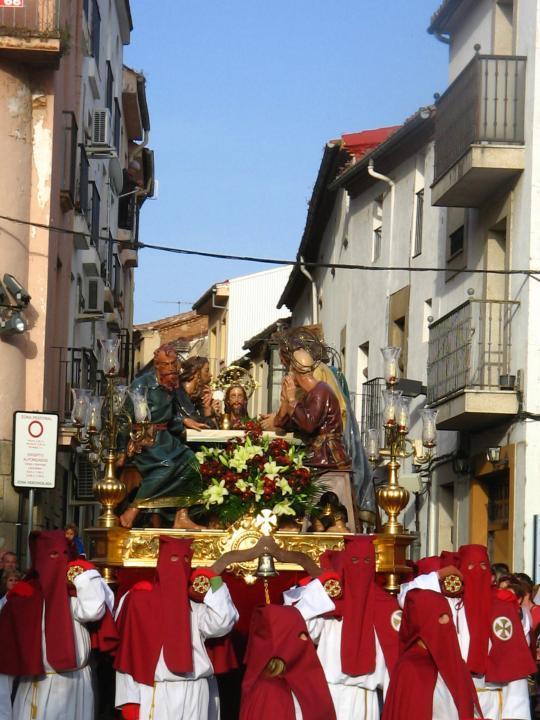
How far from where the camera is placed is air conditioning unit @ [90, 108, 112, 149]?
28844 millimetres

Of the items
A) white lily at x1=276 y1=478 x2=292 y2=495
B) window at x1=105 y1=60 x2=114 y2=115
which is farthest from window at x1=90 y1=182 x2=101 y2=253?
white lily at x1=276 y1=478 x2=292 y2=495

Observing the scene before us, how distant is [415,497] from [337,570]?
47.6 ft

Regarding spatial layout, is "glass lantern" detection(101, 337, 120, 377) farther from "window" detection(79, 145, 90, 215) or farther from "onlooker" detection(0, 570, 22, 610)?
"window" detection(79, 145, 90, 215)

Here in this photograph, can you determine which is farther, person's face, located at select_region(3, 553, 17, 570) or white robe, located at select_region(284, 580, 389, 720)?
person's face, located at select_region(3, 553, 17, 570)

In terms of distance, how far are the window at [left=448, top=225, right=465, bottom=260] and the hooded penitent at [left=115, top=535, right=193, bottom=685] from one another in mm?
12987

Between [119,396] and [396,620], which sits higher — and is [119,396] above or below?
above

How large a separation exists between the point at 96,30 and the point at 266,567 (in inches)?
754

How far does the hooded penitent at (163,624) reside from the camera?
10523 millimetres

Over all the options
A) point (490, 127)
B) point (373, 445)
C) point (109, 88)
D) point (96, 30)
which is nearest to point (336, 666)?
point (373, 445)

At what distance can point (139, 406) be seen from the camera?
42.9ft

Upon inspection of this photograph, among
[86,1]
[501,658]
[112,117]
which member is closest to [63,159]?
[86,1]

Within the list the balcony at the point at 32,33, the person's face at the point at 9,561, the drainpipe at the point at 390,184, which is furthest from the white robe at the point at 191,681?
the drainpipe at the point at 390,184

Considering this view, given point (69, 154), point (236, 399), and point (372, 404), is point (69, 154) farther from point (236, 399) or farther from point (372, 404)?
point (236, 399)

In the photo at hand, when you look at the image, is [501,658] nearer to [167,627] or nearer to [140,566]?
[167,627]
